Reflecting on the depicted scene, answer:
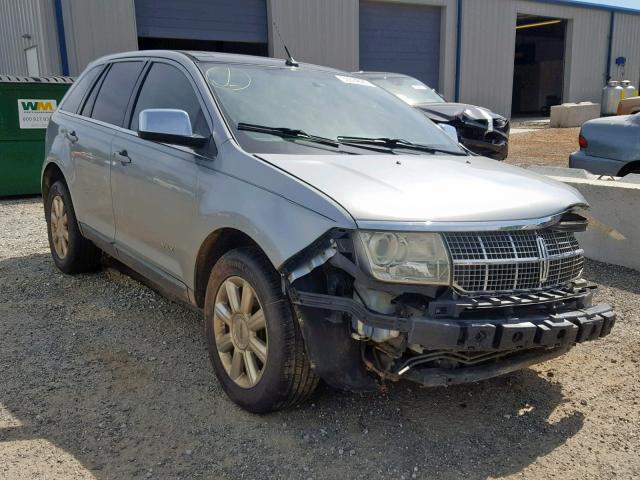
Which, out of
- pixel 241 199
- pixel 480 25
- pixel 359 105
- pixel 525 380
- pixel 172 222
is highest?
pixel 480 25

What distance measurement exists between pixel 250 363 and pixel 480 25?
23373 millimetres

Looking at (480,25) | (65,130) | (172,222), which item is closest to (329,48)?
(480,25)

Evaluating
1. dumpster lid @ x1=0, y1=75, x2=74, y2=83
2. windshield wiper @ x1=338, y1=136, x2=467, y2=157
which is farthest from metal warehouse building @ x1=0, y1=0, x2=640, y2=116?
windshield wiper @ x1=338, y1=136, x2=467, y2=157

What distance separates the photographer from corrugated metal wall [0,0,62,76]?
14492mm

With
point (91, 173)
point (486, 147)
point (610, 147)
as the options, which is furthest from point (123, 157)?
Answer: point (486, 147)

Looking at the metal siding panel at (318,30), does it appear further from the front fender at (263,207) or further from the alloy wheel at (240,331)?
the alloy wheel at (240,331)

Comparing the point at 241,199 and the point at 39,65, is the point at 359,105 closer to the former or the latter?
the point at 241,199

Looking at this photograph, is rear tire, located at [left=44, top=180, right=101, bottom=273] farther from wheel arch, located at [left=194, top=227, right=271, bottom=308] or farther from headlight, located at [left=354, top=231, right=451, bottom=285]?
headlight, located at [left=354, top=231, right=451, bottom=285]

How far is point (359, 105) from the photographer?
4.05 meters

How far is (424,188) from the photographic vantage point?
9.50 ft

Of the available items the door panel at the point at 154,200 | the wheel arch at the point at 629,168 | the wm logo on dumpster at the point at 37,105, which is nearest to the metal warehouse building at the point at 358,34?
the wm logo on dumpster at the point at 37,105

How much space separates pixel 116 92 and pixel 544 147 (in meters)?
14.4

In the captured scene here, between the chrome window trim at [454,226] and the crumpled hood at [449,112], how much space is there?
698 cm

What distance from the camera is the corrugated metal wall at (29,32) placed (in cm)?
1449
